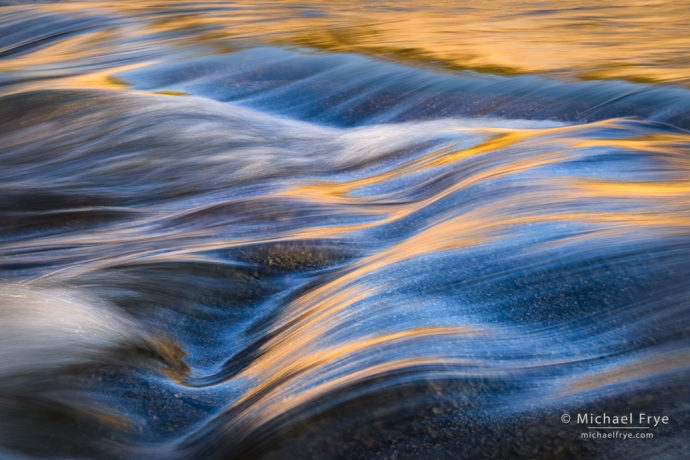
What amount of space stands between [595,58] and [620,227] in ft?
12.5

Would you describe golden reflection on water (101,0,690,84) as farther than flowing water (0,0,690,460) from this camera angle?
Yes

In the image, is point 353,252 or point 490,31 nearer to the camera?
point 353,252

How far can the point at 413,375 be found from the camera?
6.14ft

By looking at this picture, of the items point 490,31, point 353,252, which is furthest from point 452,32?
point 353,252

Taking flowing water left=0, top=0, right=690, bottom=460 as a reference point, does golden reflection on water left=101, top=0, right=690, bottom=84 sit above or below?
above

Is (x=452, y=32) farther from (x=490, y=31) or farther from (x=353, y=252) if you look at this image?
(x=353, y=252)

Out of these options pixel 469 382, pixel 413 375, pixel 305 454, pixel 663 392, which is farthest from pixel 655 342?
pixel 305 454

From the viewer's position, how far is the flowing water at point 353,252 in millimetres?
1855

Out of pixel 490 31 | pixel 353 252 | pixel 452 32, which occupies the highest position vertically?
pixel 452 32

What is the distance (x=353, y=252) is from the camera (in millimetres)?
3328

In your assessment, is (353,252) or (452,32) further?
(452,32)

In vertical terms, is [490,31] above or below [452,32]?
below

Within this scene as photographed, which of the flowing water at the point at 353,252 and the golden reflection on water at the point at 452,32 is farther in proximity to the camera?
the golden reflection on water at the point at 452,32

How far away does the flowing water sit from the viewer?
6.09ft
